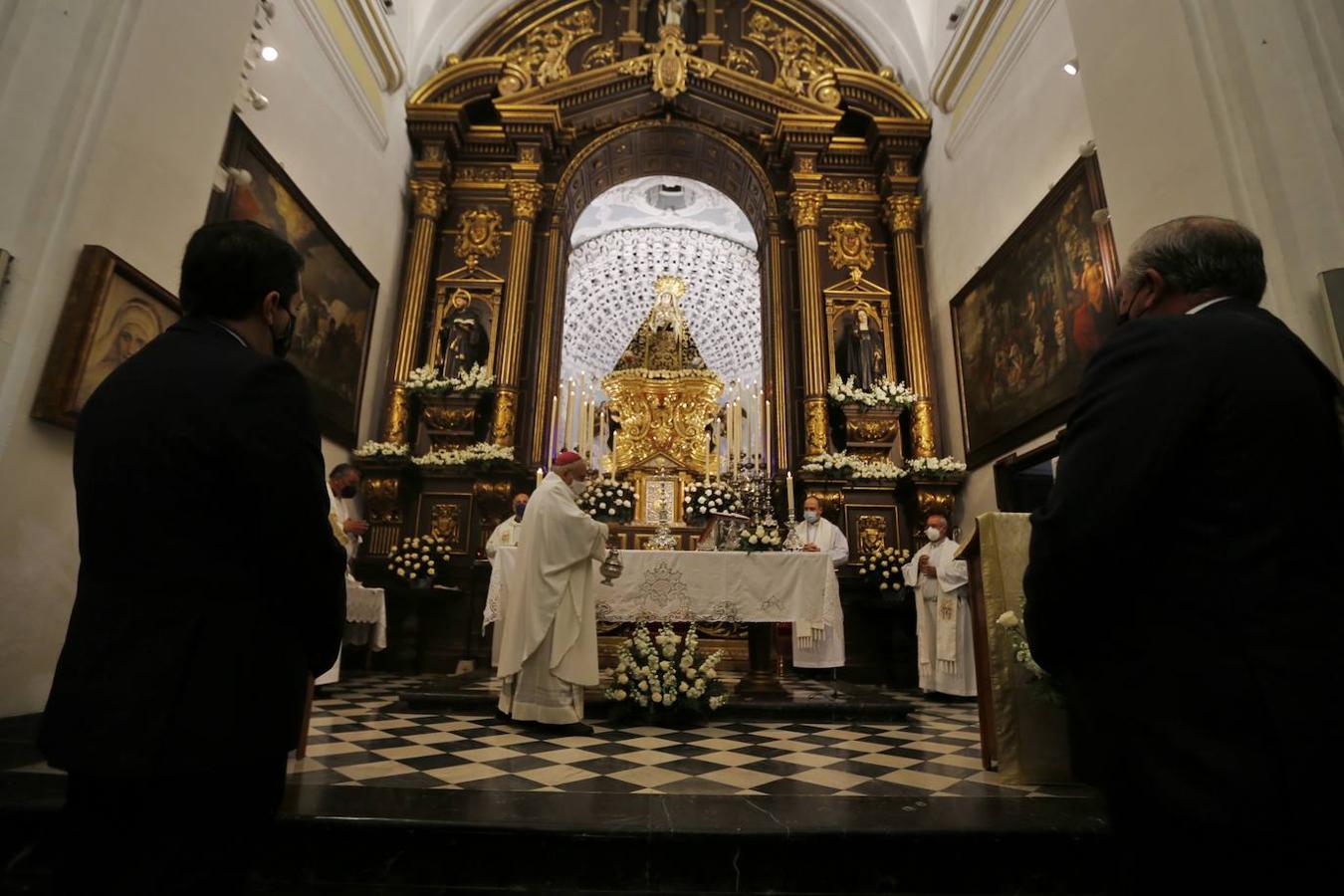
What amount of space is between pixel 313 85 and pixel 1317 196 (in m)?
7.81

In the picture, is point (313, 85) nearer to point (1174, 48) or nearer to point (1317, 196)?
point (1174, 48)

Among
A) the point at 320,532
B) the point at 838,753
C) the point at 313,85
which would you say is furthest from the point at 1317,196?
the point at 313,85

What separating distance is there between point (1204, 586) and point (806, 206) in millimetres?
9016

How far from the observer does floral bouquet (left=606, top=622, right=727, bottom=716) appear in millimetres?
4449

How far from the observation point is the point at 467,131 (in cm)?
955

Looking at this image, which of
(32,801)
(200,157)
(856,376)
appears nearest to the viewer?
(32,801)

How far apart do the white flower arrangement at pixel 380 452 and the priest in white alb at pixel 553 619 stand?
11.9 ft

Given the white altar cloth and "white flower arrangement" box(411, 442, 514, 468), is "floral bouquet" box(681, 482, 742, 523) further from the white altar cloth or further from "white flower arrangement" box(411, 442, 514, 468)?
"white flower arrangement" box(411, 442, 514, 468)

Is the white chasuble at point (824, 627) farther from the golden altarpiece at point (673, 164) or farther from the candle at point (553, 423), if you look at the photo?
the candle at point (553, 423)

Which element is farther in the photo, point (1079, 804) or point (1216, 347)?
point (1079, 804)

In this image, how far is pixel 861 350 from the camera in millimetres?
8711

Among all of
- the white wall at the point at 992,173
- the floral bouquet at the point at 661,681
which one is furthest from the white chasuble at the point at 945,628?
the floral bouquet at the point at 661,681

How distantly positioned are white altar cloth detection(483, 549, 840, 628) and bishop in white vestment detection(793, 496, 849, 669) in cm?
21

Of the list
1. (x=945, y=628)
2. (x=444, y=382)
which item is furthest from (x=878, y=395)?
(x=444, y=382)
